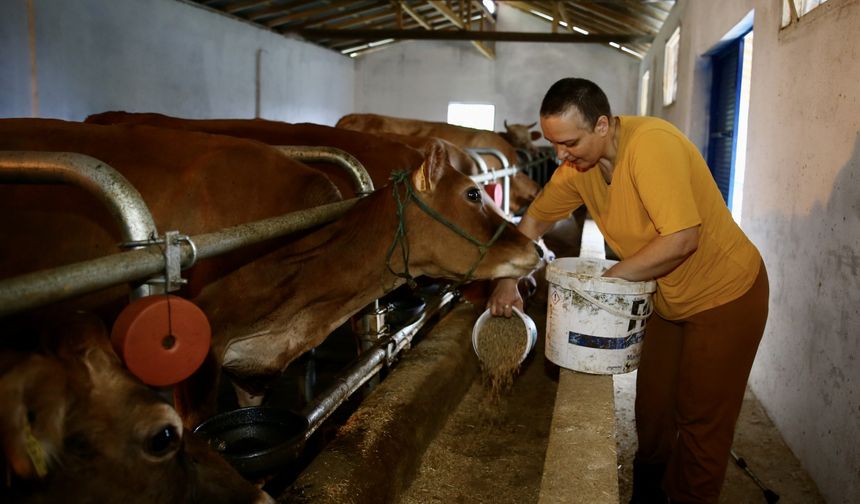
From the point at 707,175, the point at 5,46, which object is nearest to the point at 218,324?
the point at 707,175

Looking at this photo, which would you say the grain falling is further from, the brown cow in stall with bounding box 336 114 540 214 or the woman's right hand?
the brown cow in stall with bounding box 336 114 540 214

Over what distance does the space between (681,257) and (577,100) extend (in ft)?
2.32

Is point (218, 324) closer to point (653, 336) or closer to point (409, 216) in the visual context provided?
point (409, 216)

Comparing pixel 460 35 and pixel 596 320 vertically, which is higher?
pixel 460 35

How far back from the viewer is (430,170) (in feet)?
9.93

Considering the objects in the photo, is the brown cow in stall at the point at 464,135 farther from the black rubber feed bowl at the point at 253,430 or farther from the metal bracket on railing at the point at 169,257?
the metal bracket on railing at the point at 169,257

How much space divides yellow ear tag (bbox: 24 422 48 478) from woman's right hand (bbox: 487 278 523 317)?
2324mm

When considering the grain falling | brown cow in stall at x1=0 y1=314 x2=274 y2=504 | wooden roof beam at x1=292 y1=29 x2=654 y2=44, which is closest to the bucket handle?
the grain falling

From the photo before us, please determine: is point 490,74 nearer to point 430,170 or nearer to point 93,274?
point 430,170

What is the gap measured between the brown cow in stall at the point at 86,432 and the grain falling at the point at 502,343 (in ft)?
6.94

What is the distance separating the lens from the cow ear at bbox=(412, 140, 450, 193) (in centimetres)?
301

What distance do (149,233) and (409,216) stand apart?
1.79m

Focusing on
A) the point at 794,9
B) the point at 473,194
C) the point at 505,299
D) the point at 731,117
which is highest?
the point at 794,9

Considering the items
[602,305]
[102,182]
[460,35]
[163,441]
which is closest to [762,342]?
[602,305]
